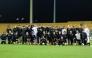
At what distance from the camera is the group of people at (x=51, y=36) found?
18.9 m

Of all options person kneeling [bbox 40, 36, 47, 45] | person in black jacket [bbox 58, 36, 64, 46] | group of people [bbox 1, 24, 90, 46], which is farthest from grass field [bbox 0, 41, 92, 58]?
person kneeling [bbox 40, 36, 47, 45]

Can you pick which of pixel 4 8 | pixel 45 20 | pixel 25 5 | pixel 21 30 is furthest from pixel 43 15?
pixel 21 30

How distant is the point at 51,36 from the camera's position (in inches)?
773

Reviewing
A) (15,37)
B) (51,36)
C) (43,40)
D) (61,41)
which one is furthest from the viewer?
(15,37)

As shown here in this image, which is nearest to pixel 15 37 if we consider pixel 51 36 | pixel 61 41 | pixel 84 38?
pixel 51 36

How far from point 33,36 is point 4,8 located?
2001 cm

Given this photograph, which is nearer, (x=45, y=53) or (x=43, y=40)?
(x=45, y=53)

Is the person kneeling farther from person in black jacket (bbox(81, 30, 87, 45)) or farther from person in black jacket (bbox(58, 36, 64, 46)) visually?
person in black jacket (bbox(81, 30, 87, 45))

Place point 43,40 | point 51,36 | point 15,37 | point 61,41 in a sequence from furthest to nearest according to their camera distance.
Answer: point 15,37 → point 51,36 → point 43,40 → point 61,41

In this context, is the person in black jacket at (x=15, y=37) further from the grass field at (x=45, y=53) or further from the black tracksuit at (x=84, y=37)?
the grass field at (x=45, y=53)

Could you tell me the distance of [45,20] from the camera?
37594mm

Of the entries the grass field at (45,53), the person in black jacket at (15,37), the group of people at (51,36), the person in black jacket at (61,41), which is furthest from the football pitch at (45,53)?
the person in black jacket at (15,37)

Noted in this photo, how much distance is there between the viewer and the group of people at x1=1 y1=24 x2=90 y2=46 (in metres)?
18.9

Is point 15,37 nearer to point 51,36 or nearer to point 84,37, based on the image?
point 51,36
